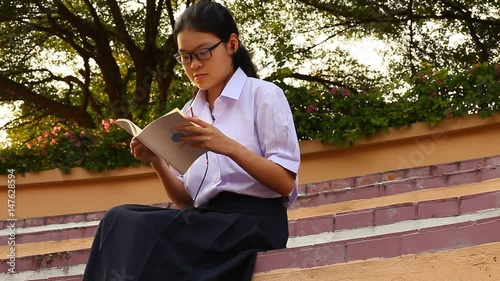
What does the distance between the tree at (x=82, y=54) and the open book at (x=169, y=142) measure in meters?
8.12

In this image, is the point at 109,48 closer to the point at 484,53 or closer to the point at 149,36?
the point at 149,36

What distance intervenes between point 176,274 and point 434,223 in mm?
1154

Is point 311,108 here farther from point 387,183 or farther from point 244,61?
point 244,61

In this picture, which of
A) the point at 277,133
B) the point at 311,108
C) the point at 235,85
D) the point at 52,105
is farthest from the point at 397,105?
the point at 52,105

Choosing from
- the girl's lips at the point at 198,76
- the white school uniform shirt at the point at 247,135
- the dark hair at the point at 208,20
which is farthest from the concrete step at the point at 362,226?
the dark hair at the point at 208,20

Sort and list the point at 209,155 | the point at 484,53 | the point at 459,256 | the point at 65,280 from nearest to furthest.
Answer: the point at 459,256 < the point at 209,155 < the point at 65,280 < the point at 484,53

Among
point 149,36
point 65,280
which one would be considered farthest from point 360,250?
point 149,36

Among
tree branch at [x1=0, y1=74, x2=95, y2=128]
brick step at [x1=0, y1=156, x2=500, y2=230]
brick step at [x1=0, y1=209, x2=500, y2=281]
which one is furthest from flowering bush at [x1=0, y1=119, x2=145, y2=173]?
brick step at [x1=0, y1=209, x2=500, y2=281]

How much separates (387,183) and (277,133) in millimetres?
2838

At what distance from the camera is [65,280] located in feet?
12.5

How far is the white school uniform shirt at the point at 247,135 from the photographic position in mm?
3012

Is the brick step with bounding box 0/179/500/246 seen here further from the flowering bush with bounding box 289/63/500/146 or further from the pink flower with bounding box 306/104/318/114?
the pink flower with bounding box 306/104/318/114

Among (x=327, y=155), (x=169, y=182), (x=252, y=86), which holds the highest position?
(x=252, y=86)

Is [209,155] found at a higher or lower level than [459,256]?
higher
